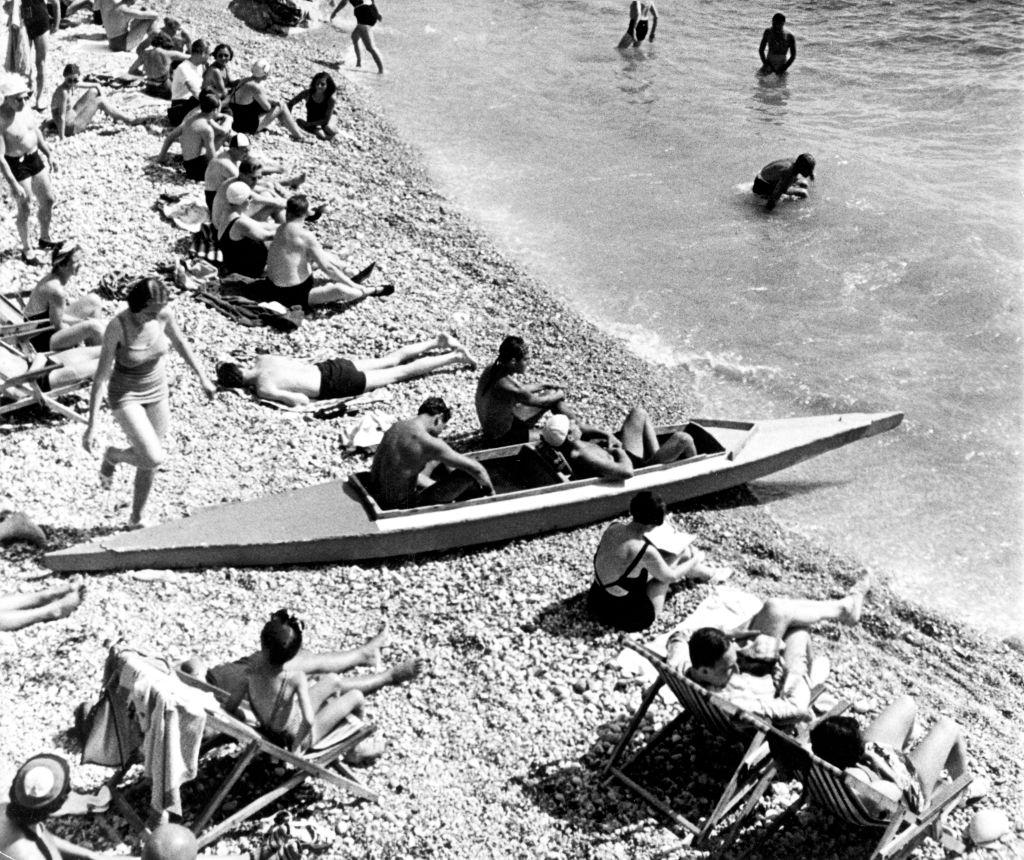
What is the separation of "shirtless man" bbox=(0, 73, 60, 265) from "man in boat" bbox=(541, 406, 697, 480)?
5.98 meters

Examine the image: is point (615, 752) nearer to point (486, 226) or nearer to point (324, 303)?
point (324, 303)

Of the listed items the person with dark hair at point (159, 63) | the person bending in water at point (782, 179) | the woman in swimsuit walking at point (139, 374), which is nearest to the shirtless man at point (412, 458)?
the woman in swimsuit walking at point (139, 374)

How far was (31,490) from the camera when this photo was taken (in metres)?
9.02

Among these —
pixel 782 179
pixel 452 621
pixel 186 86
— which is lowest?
pixel 452 621

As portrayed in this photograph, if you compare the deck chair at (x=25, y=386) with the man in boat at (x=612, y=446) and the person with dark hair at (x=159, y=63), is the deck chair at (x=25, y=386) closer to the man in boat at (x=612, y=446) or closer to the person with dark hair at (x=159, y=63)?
the man in boat at (x=612, y=446)

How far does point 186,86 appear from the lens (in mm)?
16438

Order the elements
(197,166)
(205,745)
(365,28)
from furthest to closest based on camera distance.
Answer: (365,28)
(197,166)
(205,745)

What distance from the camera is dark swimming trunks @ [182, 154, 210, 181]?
14.9 meters

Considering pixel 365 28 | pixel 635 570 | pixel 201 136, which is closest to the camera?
pixel 635 570

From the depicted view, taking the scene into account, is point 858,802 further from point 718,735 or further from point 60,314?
point 60,314

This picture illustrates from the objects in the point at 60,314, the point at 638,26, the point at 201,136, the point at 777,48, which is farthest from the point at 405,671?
the point at 638,26

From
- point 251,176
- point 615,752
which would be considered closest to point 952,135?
point 251,176

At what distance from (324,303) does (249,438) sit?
2.71 metres

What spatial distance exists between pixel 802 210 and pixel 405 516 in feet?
34.9
